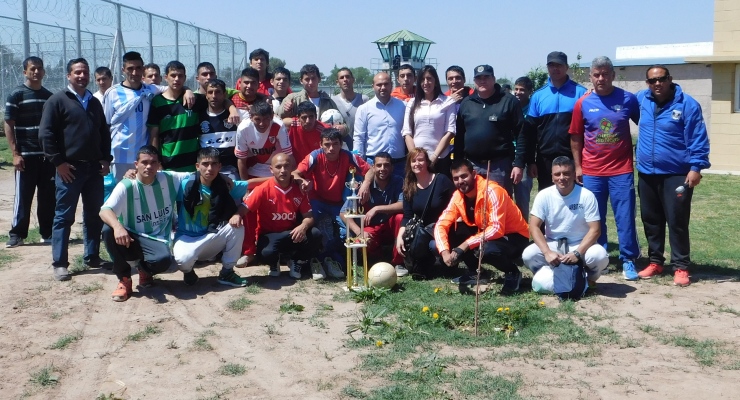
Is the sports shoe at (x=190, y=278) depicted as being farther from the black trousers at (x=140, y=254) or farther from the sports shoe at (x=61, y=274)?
the sports shoe at (x=61, y=274)

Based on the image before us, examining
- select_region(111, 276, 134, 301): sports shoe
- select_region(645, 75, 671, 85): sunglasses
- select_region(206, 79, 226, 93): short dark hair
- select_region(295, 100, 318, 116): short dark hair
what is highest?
select_region(645, 75, 671, 85): sunglasses

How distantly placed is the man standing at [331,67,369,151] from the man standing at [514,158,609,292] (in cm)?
279

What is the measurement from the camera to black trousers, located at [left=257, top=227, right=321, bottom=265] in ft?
25.2

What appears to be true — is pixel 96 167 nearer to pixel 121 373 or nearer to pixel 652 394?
pixel 121 373

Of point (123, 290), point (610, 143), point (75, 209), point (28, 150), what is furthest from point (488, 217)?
point (28, 150)

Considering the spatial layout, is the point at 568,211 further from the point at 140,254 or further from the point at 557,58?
the point at 140,254

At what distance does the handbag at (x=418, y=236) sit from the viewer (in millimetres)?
7527

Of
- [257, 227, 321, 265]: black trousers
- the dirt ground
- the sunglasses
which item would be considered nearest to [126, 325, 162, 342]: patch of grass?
the dirt ground

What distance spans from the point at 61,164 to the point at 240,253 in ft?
6.31

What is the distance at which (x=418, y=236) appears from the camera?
24.8ft

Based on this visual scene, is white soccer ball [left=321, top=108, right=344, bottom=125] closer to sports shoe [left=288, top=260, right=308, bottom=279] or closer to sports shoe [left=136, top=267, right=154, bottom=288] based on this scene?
sports shoe [left=288, top=260, right=308, bottom=279]

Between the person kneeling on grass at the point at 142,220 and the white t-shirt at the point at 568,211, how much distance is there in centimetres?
339

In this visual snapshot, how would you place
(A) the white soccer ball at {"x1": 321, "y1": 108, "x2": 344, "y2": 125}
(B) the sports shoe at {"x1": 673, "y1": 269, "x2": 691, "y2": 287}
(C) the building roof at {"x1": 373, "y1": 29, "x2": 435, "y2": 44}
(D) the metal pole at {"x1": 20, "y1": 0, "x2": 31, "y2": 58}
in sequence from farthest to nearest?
(C) the building roof at {"x1": 373, "y1": 29, "x2": 435, "y2": 44}
(D) the metal pole at {"x1": 20, "y1": 0, "x2": 31, "y2": 58}
(A) the white soccer ball at {"x1": 321, "y1": 108, "x2": 344, "y2": 125}
(B) the sports shoe at {"x1": 673, "y1": 269, "x2": 691, "y2": 287}

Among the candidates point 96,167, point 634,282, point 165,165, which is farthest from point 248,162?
point 634,282
